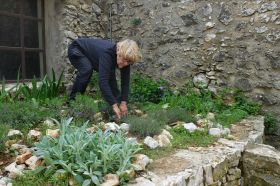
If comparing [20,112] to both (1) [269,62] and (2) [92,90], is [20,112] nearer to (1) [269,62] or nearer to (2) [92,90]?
(2) [92,90]

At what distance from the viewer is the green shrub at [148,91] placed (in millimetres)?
4094

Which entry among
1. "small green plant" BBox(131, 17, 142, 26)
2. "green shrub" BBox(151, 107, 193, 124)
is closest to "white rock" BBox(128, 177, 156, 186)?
"green shrub" BBox(151, 107, 193, 124)

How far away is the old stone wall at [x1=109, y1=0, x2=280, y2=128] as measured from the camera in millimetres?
3713

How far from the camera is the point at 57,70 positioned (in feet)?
15.2

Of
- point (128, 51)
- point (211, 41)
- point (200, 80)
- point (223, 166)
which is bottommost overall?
point (223, 166)

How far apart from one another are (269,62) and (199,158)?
1.99 m

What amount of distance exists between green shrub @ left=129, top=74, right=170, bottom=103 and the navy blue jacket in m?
0.87

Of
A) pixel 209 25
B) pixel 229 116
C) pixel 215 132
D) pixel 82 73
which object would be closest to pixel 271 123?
pixel 229 116

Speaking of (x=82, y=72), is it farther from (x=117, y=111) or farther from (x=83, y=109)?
(x=117, y=111)

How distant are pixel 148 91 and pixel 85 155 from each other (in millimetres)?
2402

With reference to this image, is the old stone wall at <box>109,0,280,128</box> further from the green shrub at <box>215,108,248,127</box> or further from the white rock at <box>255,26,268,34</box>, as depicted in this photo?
the green shrub at <box>215,108,248,127</box>

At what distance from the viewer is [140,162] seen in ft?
6.37

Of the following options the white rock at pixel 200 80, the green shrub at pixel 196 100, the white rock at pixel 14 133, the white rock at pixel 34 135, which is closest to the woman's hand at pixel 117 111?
the white rock at pixel 34 135

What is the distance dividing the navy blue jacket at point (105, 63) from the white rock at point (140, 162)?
0.95m
